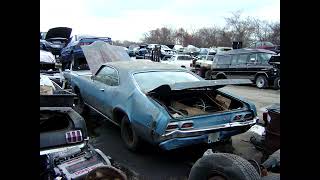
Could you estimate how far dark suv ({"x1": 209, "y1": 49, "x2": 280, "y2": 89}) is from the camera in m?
15.7

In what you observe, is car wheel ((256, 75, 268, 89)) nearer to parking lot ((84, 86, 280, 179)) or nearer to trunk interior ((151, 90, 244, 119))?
parking lot ((84, 86, 280, 179))

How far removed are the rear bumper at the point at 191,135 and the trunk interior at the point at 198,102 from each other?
20.8 inches

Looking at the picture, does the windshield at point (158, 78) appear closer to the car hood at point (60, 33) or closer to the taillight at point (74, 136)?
the taillight at point (74, 136)

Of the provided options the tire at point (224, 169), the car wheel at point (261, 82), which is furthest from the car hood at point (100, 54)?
the car wheel at point (261, 82)

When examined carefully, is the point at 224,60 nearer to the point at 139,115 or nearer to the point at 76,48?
the point at 76,48

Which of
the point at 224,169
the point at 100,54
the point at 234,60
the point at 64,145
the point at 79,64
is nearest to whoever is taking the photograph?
the point at 224,169

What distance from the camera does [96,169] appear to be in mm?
3549

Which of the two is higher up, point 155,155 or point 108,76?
point 108,76

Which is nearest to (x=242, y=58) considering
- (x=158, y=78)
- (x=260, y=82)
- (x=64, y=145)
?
(x=260, y=82)

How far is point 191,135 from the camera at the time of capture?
5004mm

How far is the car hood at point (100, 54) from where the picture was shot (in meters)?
9.72

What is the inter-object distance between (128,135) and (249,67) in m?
11.9

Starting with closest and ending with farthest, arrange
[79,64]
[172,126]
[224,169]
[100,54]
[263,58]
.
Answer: [224,169] → [172,126] → [100,54] → [79,64] → [263,58]
